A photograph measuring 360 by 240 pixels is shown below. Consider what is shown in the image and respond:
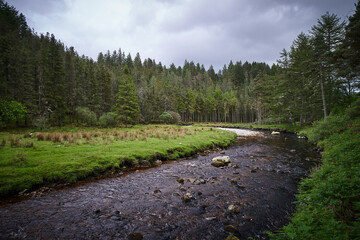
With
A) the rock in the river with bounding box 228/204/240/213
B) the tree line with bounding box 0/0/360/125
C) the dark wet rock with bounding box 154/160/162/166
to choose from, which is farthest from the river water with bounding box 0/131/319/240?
the tree line with bounding box 0/0/360/125

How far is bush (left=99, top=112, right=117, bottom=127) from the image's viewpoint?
3553 cm

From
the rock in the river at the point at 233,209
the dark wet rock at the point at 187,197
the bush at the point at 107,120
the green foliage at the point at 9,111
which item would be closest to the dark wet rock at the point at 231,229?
the rock in the river at the point at 233,209

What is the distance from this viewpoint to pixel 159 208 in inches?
228

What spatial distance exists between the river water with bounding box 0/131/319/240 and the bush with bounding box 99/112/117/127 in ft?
101

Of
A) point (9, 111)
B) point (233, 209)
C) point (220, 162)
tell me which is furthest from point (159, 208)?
point (9, 111)

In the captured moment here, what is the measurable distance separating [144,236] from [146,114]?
55.1m

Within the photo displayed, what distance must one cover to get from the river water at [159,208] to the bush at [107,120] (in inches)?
1211

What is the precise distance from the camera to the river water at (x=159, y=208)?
A: 14.9 ft

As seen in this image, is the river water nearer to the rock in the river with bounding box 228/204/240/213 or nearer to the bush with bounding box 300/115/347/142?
the rock in the river with bounding box 228/204/240/213

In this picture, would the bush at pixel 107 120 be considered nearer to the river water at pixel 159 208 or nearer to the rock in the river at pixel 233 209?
the river water at pixel 159 208

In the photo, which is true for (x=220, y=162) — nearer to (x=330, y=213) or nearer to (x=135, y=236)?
(x=330, y=213)

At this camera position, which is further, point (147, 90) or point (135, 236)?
point (147, 90)

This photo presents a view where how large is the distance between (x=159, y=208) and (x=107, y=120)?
35128 mm

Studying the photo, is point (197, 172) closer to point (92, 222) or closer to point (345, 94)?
point (92, 222)
